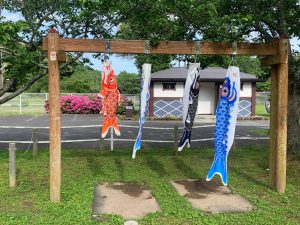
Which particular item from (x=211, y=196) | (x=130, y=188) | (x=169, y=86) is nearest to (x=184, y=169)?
(x=130, y=188)

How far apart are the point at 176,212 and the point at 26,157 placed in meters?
5.63

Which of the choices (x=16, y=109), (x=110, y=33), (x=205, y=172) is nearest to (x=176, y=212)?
(x=205, y=172)

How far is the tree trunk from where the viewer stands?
28.7ft

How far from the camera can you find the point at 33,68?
346 inches

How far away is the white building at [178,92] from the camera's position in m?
25.5

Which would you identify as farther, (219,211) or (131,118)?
(131,118)

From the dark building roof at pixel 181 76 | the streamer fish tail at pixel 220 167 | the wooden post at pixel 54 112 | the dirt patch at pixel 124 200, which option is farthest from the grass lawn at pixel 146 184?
the dark building roof at pixel 181 76

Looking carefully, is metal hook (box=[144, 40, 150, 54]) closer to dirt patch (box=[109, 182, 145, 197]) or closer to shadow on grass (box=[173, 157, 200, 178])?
dirt patch (box=[109, 182, 145, 197])

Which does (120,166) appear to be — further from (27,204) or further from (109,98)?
(27,204)

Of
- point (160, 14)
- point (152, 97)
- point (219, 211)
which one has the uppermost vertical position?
point (160, 14)

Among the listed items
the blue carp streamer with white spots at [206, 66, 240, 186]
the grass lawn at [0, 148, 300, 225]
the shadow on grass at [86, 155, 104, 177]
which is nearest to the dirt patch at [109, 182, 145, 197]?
the grass lawn at [0, 148, 300, 225]

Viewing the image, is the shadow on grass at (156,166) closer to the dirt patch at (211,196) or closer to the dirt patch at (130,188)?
the dirt patch at (211,196)

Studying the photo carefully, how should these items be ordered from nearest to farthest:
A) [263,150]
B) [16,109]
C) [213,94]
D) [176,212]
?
[176,212] → [263,150] → [213,94] → [16,109]

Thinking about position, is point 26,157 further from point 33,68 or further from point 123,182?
point 123,182
